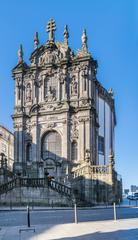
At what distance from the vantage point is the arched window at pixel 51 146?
54250 millimetres

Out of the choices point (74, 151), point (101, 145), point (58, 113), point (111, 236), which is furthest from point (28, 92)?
point (111, 236)

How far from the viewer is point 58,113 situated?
54.8 metres

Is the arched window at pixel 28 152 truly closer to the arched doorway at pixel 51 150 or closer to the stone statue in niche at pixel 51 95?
the arched doorway at pixel 51 150

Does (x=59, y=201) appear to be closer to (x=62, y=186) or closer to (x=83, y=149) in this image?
(x=62, y=186)

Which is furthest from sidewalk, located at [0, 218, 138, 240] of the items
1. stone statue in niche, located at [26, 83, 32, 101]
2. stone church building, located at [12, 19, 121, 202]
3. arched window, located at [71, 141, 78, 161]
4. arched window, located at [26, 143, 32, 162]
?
stone statue in niche, located at [26, 83, 32, 101]

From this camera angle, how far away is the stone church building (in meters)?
52.4

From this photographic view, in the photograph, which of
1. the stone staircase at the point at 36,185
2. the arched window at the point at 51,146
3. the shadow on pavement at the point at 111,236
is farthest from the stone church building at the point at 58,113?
the shadow on pavement at the point at 111,236

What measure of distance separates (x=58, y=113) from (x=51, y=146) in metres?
4.06

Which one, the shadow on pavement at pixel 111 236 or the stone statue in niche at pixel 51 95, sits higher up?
the stone statue in niche at pixel 51 95

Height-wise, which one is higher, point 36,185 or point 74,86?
point 74,86

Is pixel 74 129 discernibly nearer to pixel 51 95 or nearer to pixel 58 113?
pixel 58 113

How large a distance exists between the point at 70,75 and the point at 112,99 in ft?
38.6

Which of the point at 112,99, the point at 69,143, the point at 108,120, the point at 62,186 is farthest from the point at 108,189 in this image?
the point at 112,99

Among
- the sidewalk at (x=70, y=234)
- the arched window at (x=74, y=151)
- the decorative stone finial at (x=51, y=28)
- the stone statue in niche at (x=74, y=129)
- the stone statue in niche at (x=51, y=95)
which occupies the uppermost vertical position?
the decorative stone finial at (x=51, y=28)
